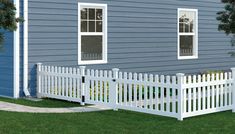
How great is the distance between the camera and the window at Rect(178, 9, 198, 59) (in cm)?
1730

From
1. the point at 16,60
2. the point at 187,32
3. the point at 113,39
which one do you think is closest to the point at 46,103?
the point at 16,60

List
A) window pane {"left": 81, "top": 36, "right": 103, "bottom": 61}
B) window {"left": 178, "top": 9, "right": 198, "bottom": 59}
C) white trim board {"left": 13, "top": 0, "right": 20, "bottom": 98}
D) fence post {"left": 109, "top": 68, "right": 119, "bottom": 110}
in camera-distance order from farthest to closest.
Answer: window {"left": 178, "top": 9, "right": 198, "bottom": 59}
window pane {"left": 81, "top": 36, "right": 103, "bottom": 61}
white trim board {"left": 13, "top": 0, "right": 20, "bottom": 98}
fence post {"left": 109, "top": 68, "right": 119, "bottom": 110}

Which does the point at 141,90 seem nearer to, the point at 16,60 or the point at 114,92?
the point at 114,92

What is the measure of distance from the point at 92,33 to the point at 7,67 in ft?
9.17

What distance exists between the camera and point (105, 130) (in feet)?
28.2

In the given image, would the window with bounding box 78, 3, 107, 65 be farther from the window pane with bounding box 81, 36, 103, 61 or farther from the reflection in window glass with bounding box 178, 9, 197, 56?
the reflection in window glass with bounding box 178, 9, 197, 56

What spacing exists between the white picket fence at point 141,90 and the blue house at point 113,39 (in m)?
0.68

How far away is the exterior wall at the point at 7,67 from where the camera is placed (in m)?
12.8

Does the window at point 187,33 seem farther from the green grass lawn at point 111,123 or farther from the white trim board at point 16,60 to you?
the green grass lawn at point 111,123

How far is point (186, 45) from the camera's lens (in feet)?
57.7

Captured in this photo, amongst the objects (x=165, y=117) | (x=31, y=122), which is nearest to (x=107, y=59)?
(x=165, y=117)

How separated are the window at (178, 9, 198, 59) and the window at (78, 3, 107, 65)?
371 cm

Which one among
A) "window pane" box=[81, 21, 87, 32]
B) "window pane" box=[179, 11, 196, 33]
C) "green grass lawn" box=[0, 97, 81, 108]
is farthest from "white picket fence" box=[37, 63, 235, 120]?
"window pane" box=[179, 11, 196, 33]

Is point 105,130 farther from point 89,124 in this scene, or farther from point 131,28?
point 131,28
